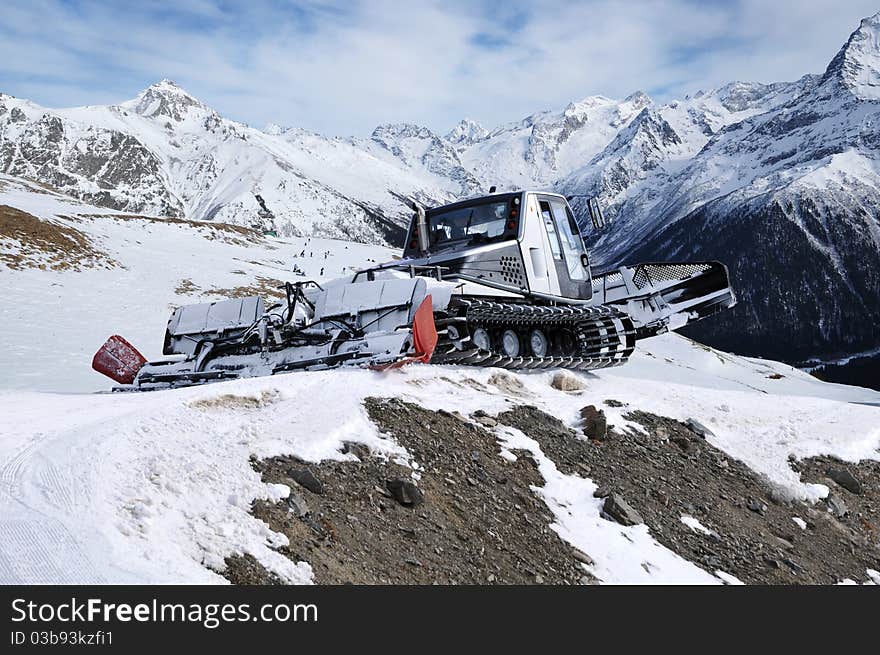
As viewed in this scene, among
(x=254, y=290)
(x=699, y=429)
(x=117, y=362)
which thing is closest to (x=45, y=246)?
(x=254, y=290)

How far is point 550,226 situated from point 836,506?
24.1ft

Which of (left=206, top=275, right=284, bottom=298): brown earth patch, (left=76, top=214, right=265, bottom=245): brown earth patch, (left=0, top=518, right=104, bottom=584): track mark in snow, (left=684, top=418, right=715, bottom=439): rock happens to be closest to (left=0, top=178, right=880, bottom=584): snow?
(left=0, top=518, right=104, bottom=584): track mark in snow

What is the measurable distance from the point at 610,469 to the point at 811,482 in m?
3.66

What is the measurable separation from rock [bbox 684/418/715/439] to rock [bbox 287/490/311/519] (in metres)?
7.69

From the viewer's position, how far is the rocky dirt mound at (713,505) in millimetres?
8516

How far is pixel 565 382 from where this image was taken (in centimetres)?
1382

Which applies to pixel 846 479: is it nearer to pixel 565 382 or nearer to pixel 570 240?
pixel 565 382

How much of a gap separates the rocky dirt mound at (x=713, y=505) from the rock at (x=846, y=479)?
0.30ft

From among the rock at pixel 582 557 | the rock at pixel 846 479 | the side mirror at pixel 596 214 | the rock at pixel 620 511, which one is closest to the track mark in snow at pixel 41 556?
the rock at pixel 582 557

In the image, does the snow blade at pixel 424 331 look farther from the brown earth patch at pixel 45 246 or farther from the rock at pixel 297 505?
the brown earth patch at pixel 45 246

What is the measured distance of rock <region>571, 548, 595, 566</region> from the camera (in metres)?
7.31

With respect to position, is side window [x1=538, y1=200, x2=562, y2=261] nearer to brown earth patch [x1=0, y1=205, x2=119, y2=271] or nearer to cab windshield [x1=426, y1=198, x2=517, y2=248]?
cab windshield [x1=426, y1=198, x2=517, y2=248]

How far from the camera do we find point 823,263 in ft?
620

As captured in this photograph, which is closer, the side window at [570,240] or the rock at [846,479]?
the rock at [846,479]
